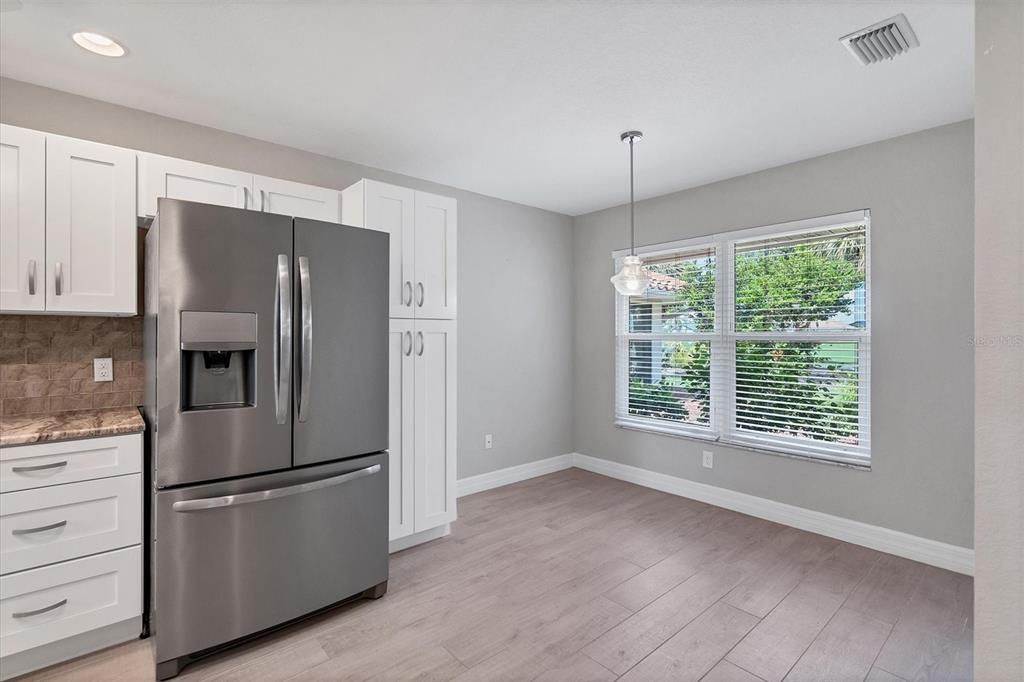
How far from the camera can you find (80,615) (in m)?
2.00

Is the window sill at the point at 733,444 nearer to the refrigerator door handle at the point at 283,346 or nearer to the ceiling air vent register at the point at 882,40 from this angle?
the ceiling air vent register at the point at 882,40

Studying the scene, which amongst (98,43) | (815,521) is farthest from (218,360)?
(815,521)

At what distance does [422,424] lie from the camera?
10.1ft

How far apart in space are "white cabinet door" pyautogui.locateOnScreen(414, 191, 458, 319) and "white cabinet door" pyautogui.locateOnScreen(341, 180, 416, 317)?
0.19 feet

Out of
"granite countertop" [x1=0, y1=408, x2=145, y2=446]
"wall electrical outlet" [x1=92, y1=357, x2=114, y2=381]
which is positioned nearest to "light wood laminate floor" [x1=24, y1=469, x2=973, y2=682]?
"granite countertop" [x1=0, y1=408, x2=145, y2=446]

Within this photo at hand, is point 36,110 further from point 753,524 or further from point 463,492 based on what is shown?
point 753,524

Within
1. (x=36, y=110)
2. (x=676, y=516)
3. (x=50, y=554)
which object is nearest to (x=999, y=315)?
(x=676, y=516)

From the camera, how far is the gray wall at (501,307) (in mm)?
3254

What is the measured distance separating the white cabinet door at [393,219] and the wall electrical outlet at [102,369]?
4.80 ft

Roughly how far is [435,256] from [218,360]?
1.44 meters

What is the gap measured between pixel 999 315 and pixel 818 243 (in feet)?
8.14

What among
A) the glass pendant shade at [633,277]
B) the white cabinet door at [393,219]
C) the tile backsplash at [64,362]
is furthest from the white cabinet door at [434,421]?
the tile backsplash at [64,362]

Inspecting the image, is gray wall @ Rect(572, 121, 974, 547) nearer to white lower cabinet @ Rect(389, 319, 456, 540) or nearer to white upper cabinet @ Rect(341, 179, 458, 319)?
white upper cabinet @ Rect(341, 179, 458, 319)

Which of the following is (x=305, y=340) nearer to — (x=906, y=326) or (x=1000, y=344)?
(x=1000, y=344)
